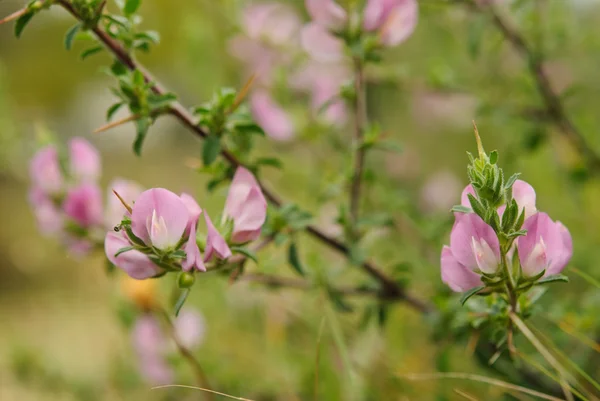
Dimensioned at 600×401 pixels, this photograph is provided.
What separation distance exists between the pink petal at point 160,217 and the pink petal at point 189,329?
0.54m

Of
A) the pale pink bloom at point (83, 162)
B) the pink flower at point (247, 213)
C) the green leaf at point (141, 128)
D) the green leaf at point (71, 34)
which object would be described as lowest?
the pink flower at point (247, 213)

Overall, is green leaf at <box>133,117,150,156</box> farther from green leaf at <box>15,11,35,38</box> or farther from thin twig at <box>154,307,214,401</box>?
thin twig at <box>154,307,214,401</box>

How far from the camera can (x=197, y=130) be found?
50 centimetres

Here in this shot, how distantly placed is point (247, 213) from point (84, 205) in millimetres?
268

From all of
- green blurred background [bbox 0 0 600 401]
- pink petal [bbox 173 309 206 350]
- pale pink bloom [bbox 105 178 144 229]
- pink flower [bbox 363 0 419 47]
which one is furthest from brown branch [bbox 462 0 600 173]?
pink petal [bbox 173 309 206 350]

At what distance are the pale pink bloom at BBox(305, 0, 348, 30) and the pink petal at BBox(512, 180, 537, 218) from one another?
254 millimetres

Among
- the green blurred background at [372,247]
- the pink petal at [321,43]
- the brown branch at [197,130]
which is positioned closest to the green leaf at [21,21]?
the brown branch at [197,130]

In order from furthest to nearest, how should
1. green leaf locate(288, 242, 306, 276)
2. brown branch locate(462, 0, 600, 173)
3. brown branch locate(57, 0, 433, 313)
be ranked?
brown branch locate(462, 0, 600, 173) < green leaf locate(288, 242, 306, 276) < brown branch locate(57, 0, 433, 313)

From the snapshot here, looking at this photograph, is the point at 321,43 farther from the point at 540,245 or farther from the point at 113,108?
the point at 540,245

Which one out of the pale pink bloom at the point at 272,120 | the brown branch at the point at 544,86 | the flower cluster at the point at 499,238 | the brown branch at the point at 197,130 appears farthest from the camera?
the pale pink bloom at the point at 272,120

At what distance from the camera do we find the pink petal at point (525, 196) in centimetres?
38

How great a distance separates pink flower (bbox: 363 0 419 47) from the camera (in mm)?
A: 549

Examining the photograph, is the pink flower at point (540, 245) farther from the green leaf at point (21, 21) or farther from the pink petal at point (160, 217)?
the green leaf at point (21, 21)

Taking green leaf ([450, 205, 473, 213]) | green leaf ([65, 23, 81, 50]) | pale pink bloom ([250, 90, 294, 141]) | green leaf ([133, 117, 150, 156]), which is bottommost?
green leaf ([450, 205, 473, 213])
